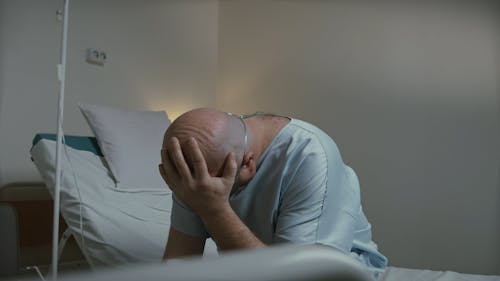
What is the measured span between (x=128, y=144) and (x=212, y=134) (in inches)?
47.9

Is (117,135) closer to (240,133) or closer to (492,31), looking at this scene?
(240,133)

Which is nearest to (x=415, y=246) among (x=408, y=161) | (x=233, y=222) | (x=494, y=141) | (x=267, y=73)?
(x=408, y=161)

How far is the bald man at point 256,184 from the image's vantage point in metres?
0.91

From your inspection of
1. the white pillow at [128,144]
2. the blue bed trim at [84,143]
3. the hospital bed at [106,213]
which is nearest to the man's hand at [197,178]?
the hospital bed at [106,213]

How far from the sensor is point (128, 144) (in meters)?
2.04

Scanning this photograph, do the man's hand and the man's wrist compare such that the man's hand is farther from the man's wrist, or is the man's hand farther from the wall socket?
the wall socket

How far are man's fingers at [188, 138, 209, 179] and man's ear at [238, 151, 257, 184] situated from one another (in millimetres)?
145

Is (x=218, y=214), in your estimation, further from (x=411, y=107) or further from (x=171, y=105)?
(x=171, y=105)

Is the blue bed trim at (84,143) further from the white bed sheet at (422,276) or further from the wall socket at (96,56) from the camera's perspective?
the white bed sheet at (422,276)

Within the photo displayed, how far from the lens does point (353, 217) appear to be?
1.07 m

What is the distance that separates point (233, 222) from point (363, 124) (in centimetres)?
199

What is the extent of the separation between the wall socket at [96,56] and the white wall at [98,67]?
0.10 ft

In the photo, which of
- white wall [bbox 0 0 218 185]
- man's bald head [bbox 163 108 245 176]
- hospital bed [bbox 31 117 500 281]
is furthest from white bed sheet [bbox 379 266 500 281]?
white wall [bbox 0 0 218 185]

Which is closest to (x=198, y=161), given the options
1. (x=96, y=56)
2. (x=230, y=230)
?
(x=230, y=230)
